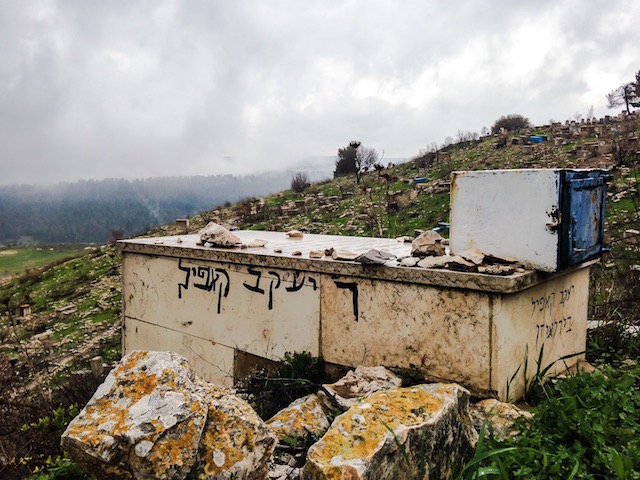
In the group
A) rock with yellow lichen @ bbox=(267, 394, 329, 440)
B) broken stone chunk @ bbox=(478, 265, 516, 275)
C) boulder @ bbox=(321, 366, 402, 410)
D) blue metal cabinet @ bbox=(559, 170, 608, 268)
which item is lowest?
rock with yellow lichen @ bbox=(267, 394, 329, 440)

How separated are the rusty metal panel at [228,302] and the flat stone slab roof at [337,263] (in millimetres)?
86

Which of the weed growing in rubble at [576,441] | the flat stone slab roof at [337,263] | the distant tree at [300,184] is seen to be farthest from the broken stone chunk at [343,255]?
the distant tree at [300,184]

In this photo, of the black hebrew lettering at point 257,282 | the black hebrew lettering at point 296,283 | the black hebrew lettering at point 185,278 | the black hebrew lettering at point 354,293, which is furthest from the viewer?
the black hebrew lettering at point 185,278

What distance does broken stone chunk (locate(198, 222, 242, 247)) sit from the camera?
205 inches

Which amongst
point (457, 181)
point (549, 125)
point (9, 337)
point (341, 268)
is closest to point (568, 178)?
point (457, 181)

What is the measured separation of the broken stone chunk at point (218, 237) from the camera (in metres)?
5.21

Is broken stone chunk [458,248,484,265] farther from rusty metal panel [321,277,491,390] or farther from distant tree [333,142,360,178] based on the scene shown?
distant tree [333,142,360,178]

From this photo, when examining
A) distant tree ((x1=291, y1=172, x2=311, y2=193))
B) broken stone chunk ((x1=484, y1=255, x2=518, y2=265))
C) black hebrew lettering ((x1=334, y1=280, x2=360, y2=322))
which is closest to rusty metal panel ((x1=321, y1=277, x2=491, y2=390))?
black hebrew lettering ((x1=334, y1=280, x2=360, y2=322))

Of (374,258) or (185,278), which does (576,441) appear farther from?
(185,278)

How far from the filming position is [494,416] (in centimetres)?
321

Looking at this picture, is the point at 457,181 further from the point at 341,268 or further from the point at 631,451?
the point at 631,451

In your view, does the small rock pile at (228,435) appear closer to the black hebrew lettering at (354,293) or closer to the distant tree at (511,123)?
the black hebrew lettering at (354,293)

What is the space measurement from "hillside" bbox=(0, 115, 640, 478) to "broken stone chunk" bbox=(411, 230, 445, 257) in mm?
2030

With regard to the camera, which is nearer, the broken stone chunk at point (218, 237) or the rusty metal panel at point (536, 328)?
the rusty metal panel at point (536, 328)
